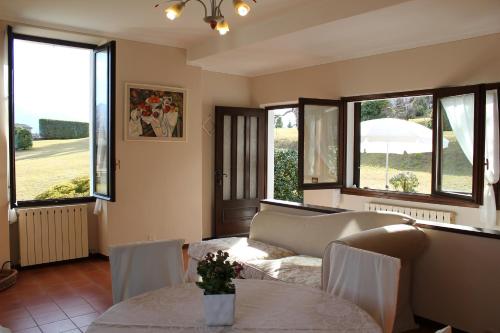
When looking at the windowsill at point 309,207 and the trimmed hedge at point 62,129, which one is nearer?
the windowsill at point 309,207

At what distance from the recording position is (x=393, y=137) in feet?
17.7

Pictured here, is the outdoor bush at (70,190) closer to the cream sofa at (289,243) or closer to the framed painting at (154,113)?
the framed painting at (154,113)

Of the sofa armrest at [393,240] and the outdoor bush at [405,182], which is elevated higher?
the outdoor bush at [405,182]

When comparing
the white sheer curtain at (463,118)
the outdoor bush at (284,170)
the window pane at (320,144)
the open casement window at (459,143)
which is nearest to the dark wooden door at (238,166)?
the outdoor bush at (284,170)

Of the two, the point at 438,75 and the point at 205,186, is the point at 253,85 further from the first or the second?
the point at 438,75

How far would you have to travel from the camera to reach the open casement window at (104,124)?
4715mm

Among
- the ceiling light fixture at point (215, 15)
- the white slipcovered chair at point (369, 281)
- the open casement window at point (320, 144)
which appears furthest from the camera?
the open casement window at point (320, 144)

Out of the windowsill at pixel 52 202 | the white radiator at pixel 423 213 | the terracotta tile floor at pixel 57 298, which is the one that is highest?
the windowsill at pixel 52 202

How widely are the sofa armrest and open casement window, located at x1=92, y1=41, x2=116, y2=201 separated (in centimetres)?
288

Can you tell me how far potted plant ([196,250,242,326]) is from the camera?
176cm

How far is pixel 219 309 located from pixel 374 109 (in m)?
4.39

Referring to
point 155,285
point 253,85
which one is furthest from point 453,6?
point 253,85

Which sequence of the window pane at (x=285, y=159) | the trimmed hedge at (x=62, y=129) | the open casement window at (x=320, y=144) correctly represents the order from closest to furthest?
the trimmed hedge at (x=62, y=129) < the open casement window at (x=320, y=144) < the window pane at (x=285, y=159)

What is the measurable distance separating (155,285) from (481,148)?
11.2 ft
